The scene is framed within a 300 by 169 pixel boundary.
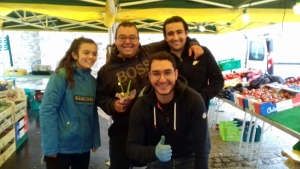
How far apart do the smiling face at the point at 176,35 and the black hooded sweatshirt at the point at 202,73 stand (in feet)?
0.32

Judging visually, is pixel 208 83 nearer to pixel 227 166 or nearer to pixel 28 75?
pixel 227 166

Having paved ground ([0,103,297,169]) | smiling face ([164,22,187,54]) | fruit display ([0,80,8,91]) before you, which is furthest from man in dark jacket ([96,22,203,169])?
fruit display ([0,80,8,91])

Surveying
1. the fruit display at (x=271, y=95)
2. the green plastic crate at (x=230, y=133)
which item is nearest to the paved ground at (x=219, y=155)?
the green plastic crate at (x=230, y=133)

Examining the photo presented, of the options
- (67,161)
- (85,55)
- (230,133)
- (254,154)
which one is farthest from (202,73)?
(230,133)

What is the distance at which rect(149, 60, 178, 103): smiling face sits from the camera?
1.60 m

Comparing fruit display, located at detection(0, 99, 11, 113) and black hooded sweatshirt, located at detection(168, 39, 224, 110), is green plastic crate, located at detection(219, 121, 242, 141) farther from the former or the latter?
fruit display, located at detection(0, 99, 11, 113)

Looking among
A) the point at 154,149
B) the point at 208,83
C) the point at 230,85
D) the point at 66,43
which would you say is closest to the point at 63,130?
the point at 154,149

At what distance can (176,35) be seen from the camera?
1906mm

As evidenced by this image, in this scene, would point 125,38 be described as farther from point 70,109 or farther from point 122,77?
point 70,109

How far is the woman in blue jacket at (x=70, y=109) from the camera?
5.98 feet

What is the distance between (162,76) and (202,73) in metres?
0.51

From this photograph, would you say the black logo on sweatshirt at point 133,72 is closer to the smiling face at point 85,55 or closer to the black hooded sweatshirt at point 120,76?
the black hooded sweatshirt at point 120,76

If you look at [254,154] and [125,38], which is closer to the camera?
[125,38]

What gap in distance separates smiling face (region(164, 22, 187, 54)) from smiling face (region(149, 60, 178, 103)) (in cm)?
35
